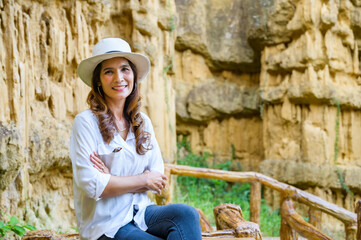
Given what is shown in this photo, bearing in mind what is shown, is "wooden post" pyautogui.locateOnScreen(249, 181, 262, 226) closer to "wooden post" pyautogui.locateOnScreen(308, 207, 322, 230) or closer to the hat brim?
"wooden post" pyautogui.locateOnScreen(308, 207, 322, 230)

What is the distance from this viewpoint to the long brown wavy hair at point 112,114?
2.22m

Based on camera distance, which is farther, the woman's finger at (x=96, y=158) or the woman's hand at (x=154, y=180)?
the woman's hand at (x=154, y=180)

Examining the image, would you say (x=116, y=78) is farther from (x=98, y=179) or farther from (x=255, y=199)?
(x=255, y=199)

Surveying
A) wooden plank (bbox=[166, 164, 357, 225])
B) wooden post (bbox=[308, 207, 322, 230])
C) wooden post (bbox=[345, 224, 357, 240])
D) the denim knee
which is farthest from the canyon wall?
wooden post (bbox=[345, 224, 357, 240])

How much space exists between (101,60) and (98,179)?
719 mm

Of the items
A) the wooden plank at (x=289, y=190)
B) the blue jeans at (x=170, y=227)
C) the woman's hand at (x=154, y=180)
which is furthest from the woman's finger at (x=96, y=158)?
the wooden plank at (x=289, y=190)

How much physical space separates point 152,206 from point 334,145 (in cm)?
724

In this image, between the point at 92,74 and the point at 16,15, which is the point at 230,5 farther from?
the point at 92,74

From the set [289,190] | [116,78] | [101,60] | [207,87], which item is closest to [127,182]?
[116,78]

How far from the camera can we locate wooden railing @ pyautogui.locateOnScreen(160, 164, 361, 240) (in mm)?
4430

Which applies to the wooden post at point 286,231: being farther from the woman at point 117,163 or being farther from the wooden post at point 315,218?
the woman at point 117,163

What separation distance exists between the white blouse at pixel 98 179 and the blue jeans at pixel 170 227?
6cm

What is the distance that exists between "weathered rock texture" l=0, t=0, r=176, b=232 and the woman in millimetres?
1745

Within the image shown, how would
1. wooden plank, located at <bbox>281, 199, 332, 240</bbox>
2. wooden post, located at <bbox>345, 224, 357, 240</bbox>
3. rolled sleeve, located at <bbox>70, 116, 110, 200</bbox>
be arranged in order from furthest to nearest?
wooden post, located at <bbox>345, 224, 357, 240</bbox>, wooden plank, located at <bbox>281, 199, 332, 240</bbox>, rolled sleeve, located at <bbox>70, 116, 110, 200</bbox>
